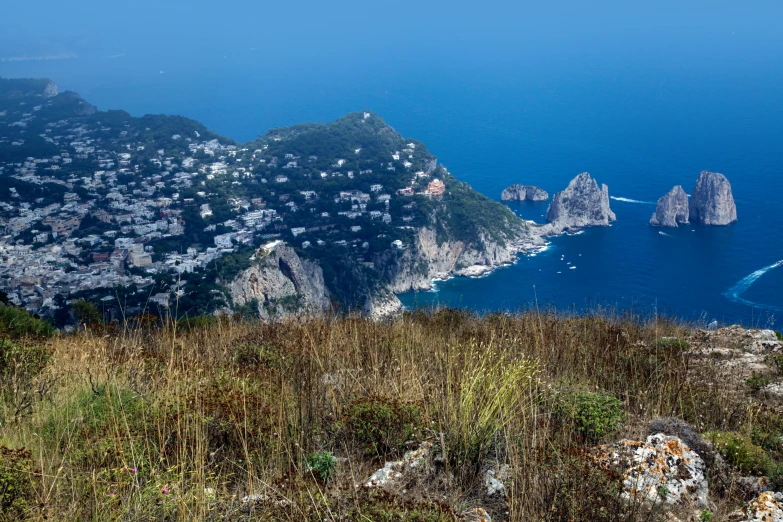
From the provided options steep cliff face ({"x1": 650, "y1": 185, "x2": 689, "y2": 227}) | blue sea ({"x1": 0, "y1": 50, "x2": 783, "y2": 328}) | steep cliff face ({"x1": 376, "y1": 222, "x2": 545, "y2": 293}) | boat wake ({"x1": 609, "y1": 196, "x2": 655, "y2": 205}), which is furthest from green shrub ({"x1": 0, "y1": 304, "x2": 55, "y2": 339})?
boat wake ({"x1": 609, "y1": 196, "x2": 655, "y2": 205})

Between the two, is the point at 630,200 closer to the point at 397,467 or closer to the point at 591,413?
the point at 591,413

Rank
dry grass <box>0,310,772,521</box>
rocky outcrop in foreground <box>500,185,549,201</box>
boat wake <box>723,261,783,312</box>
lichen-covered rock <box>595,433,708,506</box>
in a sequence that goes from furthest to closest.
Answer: rocky outcrop in foreground <box>500,185,549,201</box> < boat wake <box>723,261,783,312</box> < lichen-covered rock <box>595,433,708,506</box> < dry grass <box>0,310,772,521</box>

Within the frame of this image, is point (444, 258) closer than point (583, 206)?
Yes

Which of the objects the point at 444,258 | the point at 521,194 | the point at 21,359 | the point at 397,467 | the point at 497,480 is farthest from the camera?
the point at 521,194

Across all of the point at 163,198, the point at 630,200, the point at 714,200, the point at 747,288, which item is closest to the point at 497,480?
the point at 747,288

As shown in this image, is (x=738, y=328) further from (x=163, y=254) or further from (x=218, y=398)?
(x=163, y=254)

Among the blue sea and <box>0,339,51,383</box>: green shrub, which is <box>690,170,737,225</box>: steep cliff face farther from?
<box>0,339,51,383</box>: green shrub

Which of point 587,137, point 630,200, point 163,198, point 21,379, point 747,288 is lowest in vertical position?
point 747,288

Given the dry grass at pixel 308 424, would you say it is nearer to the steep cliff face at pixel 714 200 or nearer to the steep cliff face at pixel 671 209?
the steep cliff face at pixel 671 209
